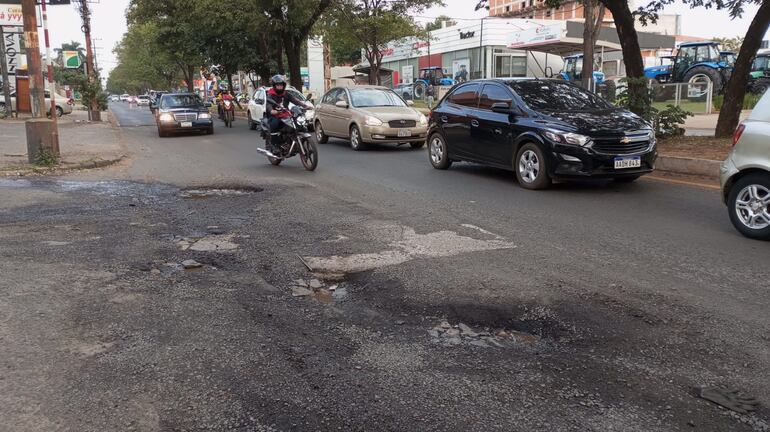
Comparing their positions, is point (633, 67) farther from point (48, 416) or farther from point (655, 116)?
point (48, 416)

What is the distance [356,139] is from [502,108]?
6387 mm

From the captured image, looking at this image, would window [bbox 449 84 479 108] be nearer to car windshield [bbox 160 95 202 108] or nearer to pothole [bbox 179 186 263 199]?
pothole [bbox 179 186 263 199]

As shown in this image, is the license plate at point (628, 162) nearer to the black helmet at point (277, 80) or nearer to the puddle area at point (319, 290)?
the puddle area at point (319, 290)

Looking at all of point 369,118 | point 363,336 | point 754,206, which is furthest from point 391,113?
point 363,336

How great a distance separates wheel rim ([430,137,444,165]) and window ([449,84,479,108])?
0.80m

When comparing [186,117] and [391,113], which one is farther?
[186,117]

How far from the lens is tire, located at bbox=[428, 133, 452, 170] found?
11578 millimetres

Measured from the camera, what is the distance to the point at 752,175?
615 centimetres

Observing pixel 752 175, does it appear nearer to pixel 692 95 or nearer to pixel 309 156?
pixel 309 156

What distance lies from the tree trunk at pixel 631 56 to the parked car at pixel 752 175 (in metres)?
6.45

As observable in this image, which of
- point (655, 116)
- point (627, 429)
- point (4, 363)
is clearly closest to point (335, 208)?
point (4, 363)

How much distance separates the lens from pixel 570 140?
338 inches

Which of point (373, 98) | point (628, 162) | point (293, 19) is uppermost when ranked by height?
point (293, 19)

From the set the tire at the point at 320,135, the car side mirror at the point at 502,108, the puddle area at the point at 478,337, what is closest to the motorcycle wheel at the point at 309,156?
the car side mirror at the point at 502,108
